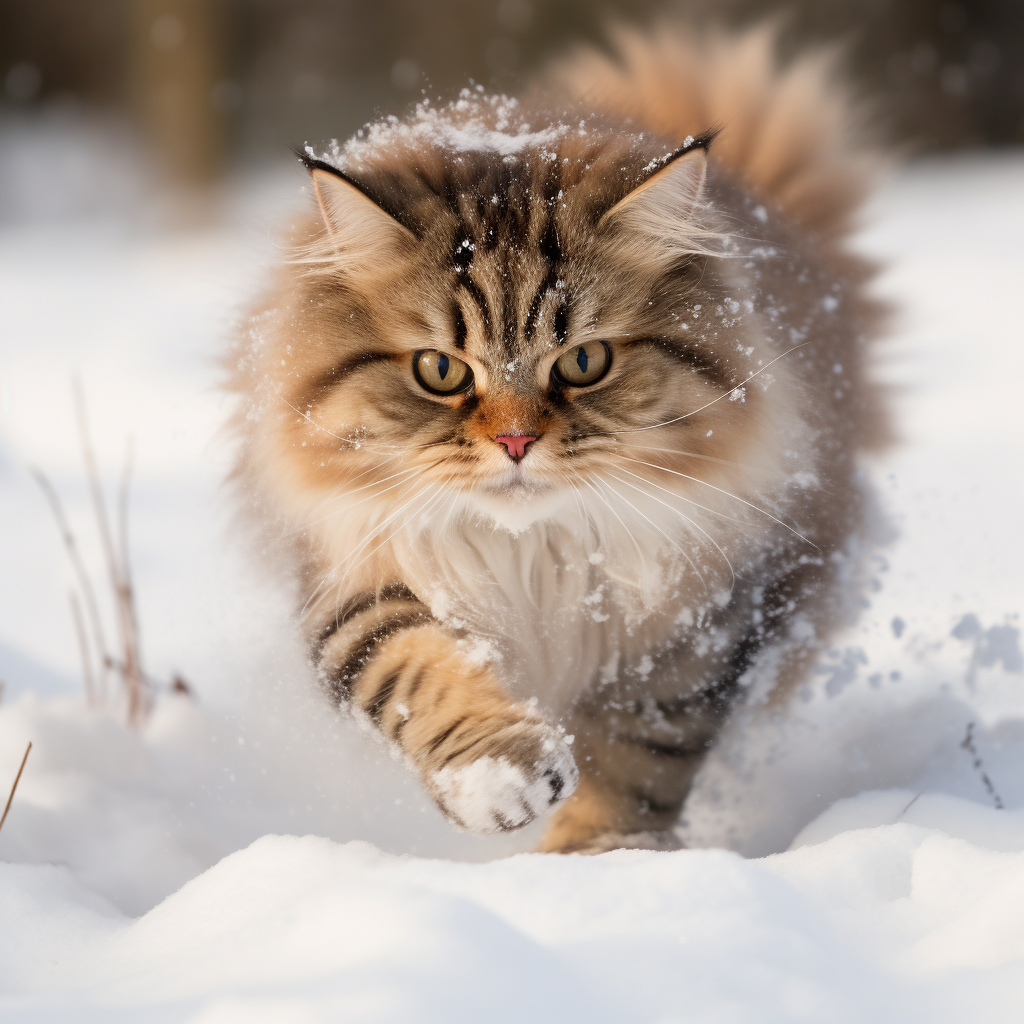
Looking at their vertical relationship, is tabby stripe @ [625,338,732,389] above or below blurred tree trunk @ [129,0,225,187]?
below

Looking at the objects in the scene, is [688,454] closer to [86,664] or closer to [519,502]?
[519,502]

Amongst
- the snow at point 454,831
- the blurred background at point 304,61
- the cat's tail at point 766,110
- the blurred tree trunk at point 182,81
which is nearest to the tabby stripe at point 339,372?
the snow at point 454,831

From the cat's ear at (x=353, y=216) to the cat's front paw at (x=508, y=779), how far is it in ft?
1.79

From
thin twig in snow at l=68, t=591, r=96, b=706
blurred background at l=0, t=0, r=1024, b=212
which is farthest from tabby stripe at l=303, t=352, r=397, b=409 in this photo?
blurred background at l=0, t=0, r=1024, b=212

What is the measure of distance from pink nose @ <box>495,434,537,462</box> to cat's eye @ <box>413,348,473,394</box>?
93mm

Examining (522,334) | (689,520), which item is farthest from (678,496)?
(522,334)

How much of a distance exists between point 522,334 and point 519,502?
177mm

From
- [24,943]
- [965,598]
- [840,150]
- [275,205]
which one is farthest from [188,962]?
[840,150]

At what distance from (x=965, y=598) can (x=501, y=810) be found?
1054mm

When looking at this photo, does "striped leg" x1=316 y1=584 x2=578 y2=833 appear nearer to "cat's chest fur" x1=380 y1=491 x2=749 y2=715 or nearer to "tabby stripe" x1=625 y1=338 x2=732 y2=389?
"cat's chest fur" x1=380 y1=491 x2=749 y2=715

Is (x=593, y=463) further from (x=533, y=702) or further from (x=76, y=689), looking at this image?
(x=76, y=689)

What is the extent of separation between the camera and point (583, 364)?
0.97m

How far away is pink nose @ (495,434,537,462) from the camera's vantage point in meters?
0.92

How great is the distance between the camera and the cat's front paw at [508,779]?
870 millimetres
